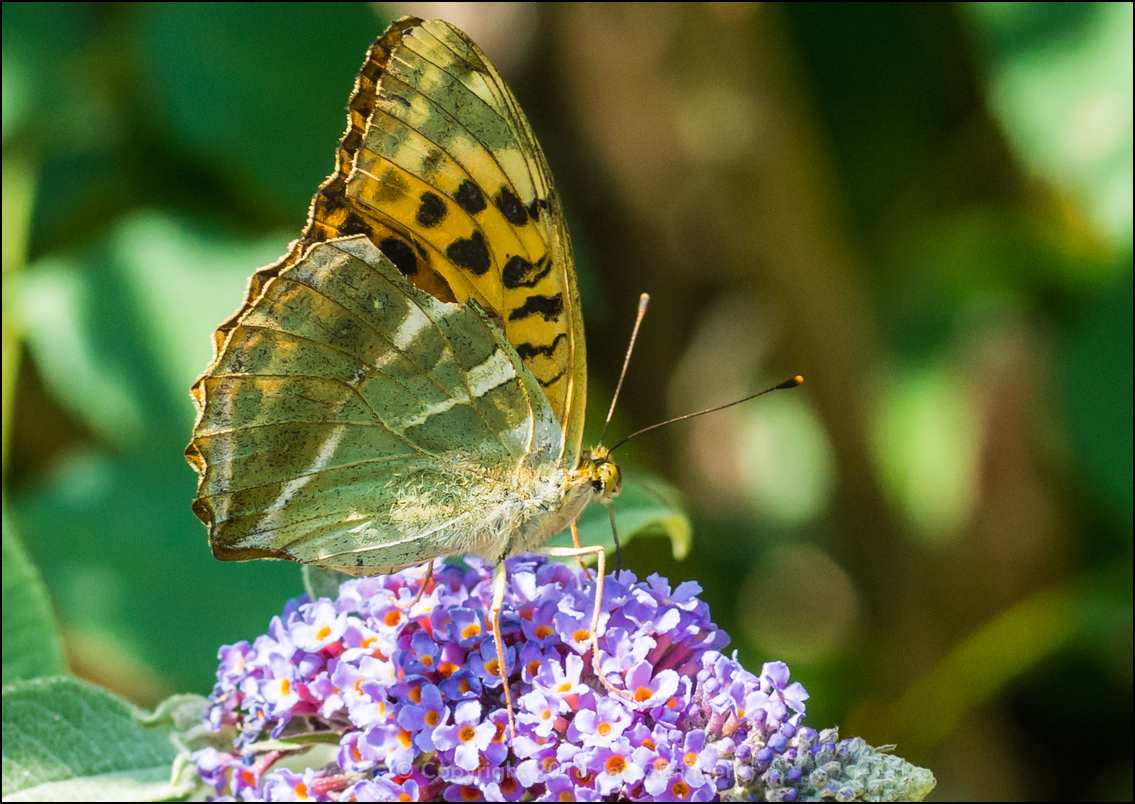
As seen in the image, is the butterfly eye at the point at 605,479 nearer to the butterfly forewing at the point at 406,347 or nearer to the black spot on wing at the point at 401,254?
the butterfly forewing at the point at 406,347

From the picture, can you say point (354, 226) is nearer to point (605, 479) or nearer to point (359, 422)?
A: point (359, 422)

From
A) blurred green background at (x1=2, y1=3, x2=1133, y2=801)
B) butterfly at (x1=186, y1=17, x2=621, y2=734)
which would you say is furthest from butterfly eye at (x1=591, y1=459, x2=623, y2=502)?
blurred green background at (x1=2, y1=3, x2=1133, y2=801)

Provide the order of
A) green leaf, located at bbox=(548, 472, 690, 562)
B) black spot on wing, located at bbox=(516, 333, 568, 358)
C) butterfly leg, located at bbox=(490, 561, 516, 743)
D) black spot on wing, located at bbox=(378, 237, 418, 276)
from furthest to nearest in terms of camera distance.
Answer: green leaf, located at bbox=(548, 472, 690, 562) < black spot on wing, located at bbox=(516, 333, 568, 358) < black spot on wing, located at bbox=(378, 237, 418, 276) < butterfly leg, located at bbox=(490, 561, 516, 743)

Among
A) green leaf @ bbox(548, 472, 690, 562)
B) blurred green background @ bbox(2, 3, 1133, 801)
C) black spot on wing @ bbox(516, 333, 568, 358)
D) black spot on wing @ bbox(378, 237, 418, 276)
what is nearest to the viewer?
black spot on wing @ bbox(378, 237, 418, 276)

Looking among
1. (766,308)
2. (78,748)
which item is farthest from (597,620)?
(766,308)

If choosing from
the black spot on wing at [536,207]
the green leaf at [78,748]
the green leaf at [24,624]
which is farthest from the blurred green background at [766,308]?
the black spot on wing at [536,207]

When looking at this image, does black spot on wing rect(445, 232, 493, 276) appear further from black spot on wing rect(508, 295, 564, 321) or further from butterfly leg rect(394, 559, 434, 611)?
butterfly leg rect(394, 559, 434, 611)

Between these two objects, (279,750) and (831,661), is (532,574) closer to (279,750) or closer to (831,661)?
(279,750)

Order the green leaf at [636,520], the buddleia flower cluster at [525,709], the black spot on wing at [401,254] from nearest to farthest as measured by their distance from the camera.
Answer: the buddleia flower cluster at [525,709] → the black spot on wing at [401,254] → the green leaf at [636,520]
